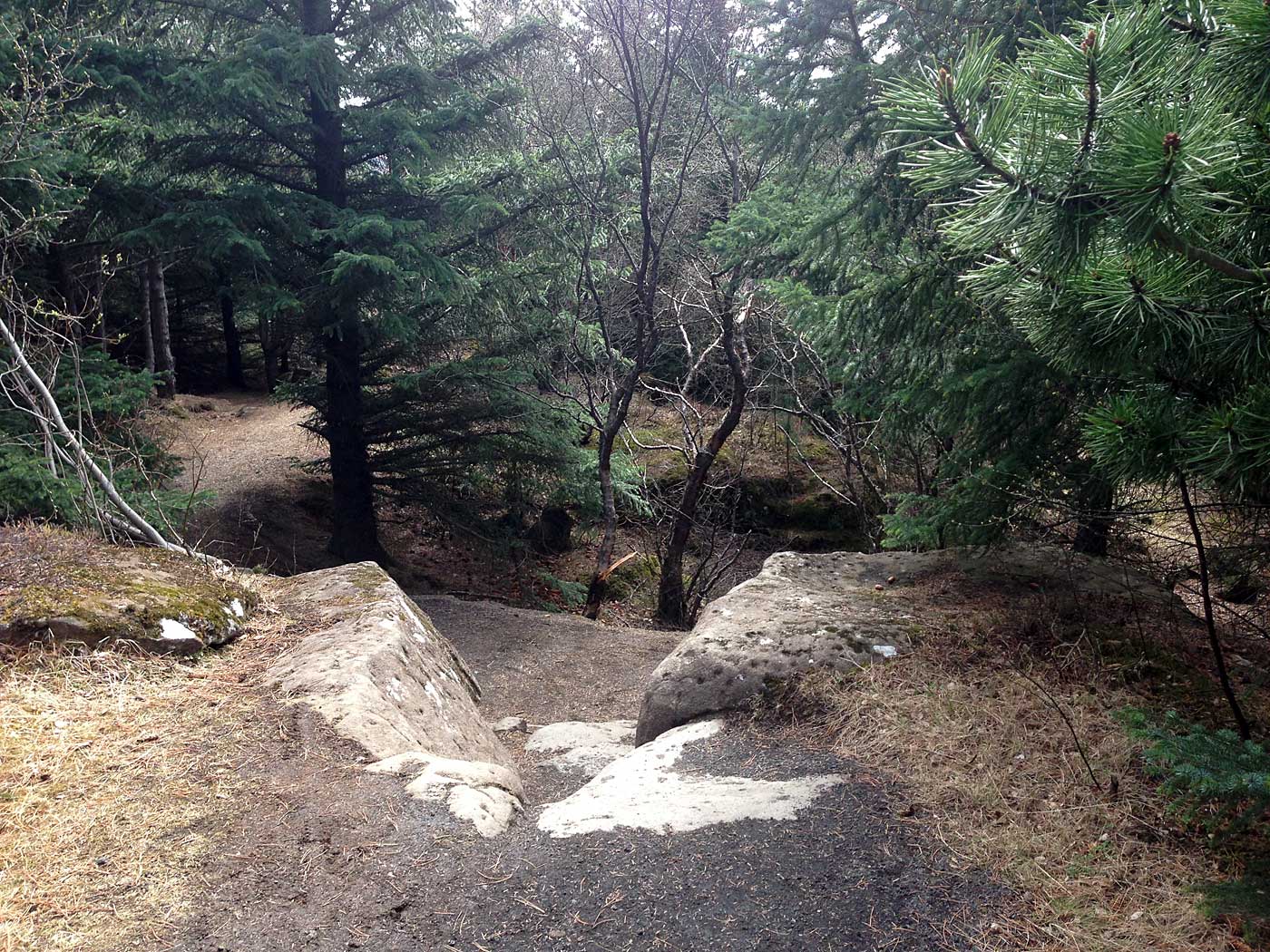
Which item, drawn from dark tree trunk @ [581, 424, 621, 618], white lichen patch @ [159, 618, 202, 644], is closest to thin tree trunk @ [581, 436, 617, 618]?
dark tree trunk @ [581, 424, 621, 618]

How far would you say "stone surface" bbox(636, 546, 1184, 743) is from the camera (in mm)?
4371

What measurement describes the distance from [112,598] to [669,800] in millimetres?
3184

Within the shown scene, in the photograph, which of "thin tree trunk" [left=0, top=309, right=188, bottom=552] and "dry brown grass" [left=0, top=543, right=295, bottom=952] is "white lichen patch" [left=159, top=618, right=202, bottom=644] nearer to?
"dry brown grass" [left=0, top=543, right=295, bottom=952]

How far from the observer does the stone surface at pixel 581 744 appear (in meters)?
Result: 5.15

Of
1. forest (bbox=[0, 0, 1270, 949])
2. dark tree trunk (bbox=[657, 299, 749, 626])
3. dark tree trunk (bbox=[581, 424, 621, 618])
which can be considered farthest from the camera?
dark tree trunk (bbox=[581, 424, 621, 618])

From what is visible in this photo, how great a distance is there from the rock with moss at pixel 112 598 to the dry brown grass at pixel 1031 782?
10.9 ft

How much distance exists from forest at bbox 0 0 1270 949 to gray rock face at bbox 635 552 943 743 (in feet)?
2.09

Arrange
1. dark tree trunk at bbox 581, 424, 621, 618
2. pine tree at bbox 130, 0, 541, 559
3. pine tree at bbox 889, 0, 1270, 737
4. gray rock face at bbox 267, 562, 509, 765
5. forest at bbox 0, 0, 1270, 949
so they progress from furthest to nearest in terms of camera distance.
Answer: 1. dark tree trunk at bbox 581, 424, 621, 618
2. pine tree at bbox 130, 0, 541, 559
3. gray rock face at bbox 267, 562, 509, 765
4. forest at bbox 0, 0, 1270, 949
5. pine tree at bbox 889, 0, 1270, 737

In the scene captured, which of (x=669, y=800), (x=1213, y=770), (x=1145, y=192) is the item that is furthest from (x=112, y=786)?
(x=1145, y=192)

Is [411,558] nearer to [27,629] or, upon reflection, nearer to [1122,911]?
[27,629]

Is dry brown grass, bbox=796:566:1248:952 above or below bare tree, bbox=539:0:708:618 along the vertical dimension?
below

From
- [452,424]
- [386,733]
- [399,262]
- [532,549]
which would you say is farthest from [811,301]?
[532,549]

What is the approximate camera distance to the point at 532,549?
13797 mm

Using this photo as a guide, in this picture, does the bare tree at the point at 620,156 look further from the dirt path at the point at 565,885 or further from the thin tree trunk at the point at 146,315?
the thin tree trunk at the point at 146,315
